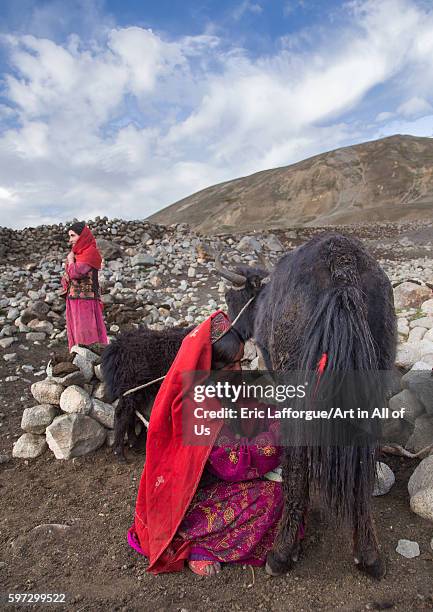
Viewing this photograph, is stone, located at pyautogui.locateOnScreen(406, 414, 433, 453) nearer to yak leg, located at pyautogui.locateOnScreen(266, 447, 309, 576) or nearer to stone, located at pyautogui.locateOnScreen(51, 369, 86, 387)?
yak leg, located at pyautogui.locateOnScreen(266, 447, 309, 576)

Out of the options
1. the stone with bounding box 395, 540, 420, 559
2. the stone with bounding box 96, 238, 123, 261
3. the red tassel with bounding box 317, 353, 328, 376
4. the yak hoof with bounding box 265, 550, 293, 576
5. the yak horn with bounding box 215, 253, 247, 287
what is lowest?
the stone with bounding box 395, 540, 420, 559

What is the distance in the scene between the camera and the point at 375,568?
6.05ft

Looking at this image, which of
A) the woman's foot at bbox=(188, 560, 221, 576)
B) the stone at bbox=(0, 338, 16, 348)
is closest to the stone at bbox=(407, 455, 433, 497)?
the woman's foot at bbox=(188, 560, 221, 576)

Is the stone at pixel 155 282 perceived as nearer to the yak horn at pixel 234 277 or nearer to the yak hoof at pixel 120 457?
the yak hoof at pixel 120 457

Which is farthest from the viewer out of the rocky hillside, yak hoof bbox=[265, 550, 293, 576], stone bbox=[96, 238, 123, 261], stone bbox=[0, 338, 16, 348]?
the rocky hillside

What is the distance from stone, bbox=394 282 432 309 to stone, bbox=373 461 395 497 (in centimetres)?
357

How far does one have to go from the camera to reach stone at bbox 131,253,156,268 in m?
9.39

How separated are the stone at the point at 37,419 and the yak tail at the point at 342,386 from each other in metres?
2.37

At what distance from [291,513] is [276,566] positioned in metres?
0.25

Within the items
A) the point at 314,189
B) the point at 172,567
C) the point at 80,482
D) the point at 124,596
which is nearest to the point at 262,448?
the point at 172,567

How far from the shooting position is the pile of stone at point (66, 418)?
3.28 meters

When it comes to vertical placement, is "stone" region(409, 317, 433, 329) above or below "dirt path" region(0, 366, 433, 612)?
above

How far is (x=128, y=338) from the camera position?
3.65 m

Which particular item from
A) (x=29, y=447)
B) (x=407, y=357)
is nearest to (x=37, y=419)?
(x=29, y=447)
